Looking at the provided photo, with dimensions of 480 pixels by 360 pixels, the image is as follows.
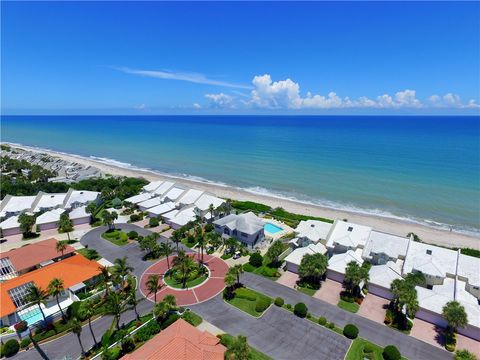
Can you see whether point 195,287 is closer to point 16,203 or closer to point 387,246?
point 387,246

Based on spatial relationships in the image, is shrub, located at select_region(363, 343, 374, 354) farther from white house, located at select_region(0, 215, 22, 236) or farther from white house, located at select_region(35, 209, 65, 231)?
white house, located at select_region(0, 215, 22, 236)

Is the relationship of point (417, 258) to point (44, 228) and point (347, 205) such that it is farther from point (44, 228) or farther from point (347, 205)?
point (44, 228)

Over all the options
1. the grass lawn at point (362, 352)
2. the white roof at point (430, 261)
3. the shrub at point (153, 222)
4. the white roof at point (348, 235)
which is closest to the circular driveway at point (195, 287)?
the shrub at point (153, 222)

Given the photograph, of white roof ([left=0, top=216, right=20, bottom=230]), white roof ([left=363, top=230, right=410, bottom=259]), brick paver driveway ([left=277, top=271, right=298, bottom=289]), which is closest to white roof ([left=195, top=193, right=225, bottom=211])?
brick paver driveway ([left=277, top=271, right=298, bottom=289])

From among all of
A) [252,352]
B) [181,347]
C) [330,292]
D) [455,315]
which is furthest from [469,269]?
[181,347]

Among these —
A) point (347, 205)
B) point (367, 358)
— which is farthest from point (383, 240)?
point (347, 205)

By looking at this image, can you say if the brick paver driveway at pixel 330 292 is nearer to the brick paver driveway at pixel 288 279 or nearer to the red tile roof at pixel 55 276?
the brick paver driveway at pixel 288 279
